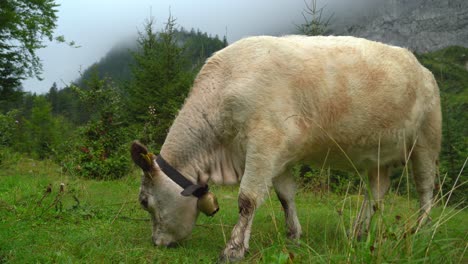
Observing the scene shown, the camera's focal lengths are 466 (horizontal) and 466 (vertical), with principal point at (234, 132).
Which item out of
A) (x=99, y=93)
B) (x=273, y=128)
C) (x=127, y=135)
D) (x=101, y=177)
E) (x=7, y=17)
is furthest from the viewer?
(x=7, y=17)

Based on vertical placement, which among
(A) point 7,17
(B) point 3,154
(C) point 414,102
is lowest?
(B) point 3,154

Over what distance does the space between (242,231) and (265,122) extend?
994 mm

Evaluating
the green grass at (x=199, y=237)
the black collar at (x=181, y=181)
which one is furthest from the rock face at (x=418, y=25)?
the black collar at (x=181, y=181)

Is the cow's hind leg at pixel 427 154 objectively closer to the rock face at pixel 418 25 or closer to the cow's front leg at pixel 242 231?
the cow's front leg at pixel 242 231

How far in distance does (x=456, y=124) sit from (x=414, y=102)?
9.56 metres

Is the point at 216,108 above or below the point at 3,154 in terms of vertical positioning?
above

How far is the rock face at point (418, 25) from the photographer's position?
465 ft

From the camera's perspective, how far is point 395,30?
149 meters

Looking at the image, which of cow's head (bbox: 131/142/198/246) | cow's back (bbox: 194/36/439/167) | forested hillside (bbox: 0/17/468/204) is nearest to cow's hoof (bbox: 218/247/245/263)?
cow's head (bbox: 131/142/198/246)

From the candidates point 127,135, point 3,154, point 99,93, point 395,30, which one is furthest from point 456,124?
point 395,30

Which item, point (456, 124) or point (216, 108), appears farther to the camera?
point (456, 124)

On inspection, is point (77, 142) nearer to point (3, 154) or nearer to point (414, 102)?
point (3, 154)

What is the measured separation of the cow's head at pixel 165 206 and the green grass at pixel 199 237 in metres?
0.15

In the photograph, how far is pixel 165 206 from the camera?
14.7ft
